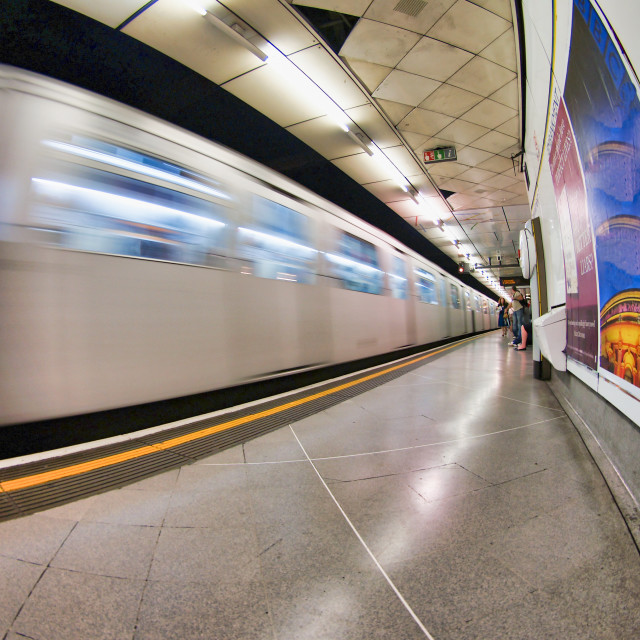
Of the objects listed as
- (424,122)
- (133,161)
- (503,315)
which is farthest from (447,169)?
(503,315)

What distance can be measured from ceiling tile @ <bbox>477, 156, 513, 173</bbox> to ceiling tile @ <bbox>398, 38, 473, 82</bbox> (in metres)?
3.17

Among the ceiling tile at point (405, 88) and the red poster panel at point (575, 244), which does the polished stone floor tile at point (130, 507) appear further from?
the ceiling tile at point (405, 88)

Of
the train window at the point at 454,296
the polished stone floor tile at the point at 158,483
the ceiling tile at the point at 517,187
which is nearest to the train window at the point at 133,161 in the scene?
the polished stone floor tile at the point at 158,483

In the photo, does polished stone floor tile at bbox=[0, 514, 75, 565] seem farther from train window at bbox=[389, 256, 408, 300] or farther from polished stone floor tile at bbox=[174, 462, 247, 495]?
train window at bbox=[389, 256, 408, 300]

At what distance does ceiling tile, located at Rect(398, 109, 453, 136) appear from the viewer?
210 inches

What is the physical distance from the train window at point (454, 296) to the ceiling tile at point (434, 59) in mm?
7624

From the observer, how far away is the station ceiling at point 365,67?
3.48 metres

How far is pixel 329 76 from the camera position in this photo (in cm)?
Answer: 445

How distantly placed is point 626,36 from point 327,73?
4280mm

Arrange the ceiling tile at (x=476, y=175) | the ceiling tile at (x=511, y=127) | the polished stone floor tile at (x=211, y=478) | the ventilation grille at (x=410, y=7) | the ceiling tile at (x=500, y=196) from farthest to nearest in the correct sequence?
the ceiling tile at (x=500, y=196) → the ceiling tile at (x=476, y=175) → the ceiling tile at (x=511, y=127) → the ventilation grille at (x=410, y=7) → the polished stone floor tile at (x=211, y=478)

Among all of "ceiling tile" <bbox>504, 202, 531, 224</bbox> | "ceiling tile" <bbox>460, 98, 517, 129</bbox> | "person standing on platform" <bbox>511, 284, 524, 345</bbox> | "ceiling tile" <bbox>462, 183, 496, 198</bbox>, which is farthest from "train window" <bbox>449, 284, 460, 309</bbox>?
"ceiling tile" <bbox>460, 98, 517, 129</bbox>

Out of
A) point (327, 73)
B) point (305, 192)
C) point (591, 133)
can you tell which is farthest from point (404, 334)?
point (591, 133)

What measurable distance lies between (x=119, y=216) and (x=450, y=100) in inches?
208

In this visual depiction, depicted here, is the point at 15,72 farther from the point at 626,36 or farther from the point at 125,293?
the point at 626,36
